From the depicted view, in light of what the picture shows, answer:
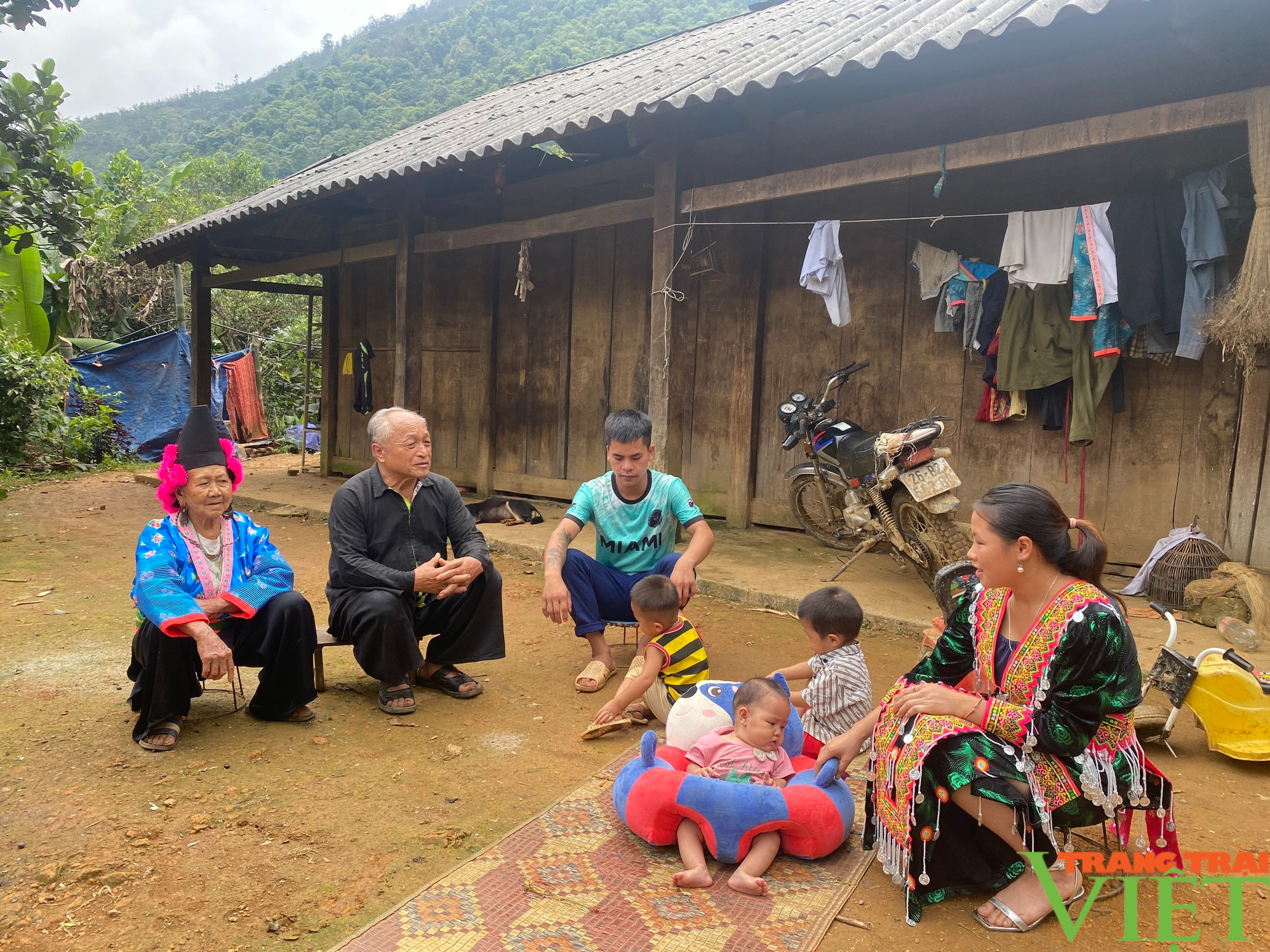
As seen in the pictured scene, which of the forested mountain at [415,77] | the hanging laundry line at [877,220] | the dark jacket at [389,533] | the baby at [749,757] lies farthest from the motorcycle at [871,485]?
the forested mountain at [415,77]

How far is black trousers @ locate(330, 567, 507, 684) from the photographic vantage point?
11.5 ft

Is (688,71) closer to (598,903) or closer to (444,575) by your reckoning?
(444,575)

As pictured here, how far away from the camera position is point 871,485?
5547 millimetres

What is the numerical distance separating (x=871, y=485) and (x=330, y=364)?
27.3 ft

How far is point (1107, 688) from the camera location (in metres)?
2.06

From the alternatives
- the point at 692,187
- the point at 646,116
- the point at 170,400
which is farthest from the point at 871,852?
the point at 170,400

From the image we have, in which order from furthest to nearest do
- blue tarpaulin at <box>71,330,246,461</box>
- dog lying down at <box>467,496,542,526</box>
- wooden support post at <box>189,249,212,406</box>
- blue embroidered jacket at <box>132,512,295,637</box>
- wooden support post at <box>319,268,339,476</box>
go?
blue tarpaulin at <box>71,330,246,461</box>
wooden support post at <box>189,249,212,406</box>
wooden support post at <box>319,268,339,476</box>
dog lying down at <box>467,496,542,526</box>
blue embroidered jacket at <box>132,512,295,637</box>

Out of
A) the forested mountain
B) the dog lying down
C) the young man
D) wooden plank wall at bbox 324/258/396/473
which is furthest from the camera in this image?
the forested mountain

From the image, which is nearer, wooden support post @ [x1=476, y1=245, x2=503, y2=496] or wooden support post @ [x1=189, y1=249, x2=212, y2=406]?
wooden support post @ [x1=476, y1=245, x2=503, y2=496]

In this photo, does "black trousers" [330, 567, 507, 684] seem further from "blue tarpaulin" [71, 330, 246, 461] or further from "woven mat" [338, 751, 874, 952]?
"blue tarpaulin" [71, 330, 246, 461]

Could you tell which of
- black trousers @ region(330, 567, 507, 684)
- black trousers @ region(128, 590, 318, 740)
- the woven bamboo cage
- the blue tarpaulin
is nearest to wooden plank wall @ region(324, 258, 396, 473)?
the blue tarpaulin

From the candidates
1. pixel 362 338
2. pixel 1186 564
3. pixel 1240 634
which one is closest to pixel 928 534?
pixel 1186 564

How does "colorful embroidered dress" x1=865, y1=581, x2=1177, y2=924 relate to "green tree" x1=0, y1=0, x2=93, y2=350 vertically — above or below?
below

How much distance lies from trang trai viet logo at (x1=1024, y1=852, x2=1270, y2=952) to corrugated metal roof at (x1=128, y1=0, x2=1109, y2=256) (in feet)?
Answer: 11.2
